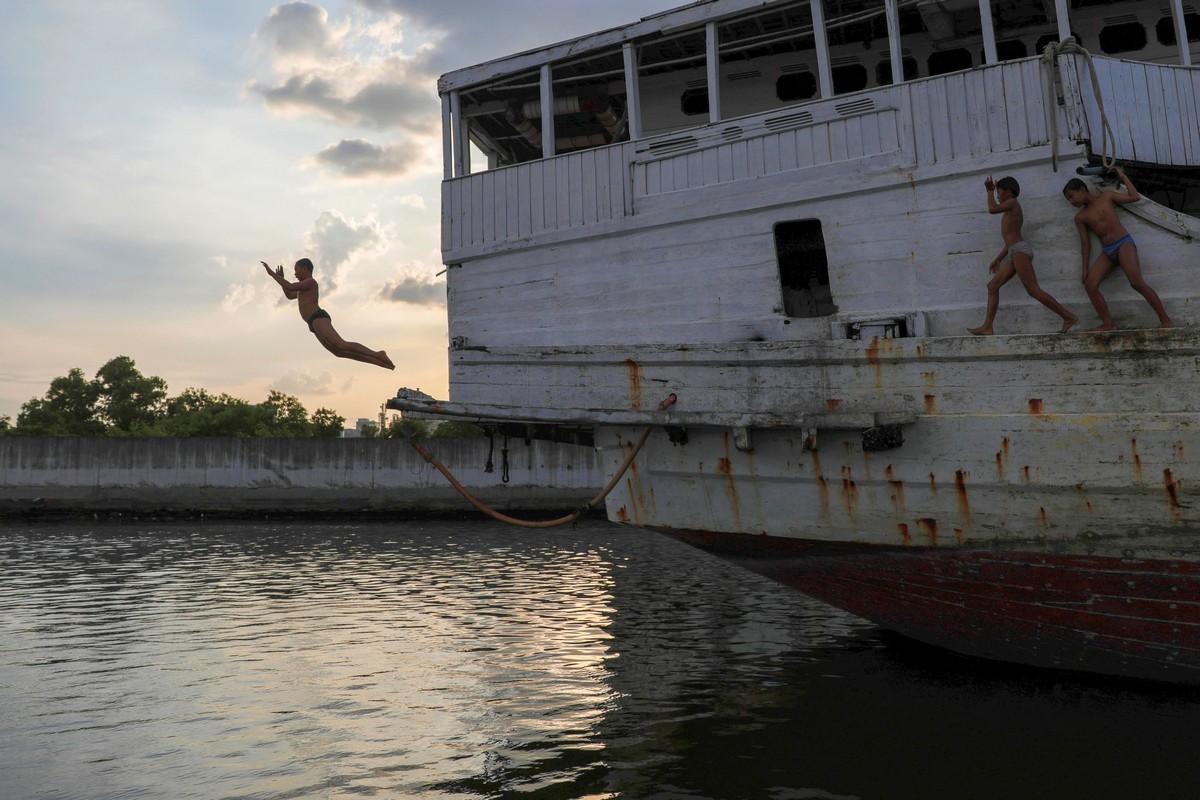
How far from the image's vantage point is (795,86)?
30.3 ft

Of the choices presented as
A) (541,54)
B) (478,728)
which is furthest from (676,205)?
(478,728)

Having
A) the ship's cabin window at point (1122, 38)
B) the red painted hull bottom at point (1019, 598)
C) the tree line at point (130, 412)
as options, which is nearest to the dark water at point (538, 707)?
the red painted hull bottom at point (1019, 598)

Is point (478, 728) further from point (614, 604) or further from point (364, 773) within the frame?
point (614, 604)

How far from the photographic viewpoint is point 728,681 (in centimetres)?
734

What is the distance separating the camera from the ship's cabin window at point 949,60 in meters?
8.80

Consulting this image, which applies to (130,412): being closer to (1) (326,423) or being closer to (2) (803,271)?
(1) (326,423)

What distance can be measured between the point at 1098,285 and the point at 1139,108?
1.75 m

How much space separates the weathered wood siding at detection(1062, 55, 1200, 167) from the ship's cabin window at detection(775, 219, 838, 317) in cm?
225

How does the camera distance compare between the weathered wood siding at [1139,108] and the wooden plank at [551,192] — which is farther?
the wooden plank at [551,192]

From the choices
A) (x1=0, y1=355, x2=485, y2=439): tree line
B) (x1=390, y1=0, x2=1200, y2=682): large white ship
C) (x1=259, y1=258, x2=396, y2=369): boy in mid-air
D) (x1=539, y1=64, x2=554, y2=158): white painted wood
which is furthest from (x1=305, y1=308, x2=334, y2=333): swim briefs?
(x1=0, y1=355, x2=485, y2=439): tree line

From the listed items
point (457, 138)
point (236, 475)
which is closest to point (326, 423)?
point (236, 475)

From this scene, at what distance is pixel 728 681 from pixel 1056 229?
184 inches

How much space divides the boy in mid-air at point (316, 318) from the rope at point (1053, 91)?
585cm

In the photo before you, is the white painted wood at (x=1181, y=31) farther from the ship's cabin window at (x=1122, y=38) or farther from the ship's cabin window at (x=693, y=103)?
the ship's cabin window at (x=693, y=103)
